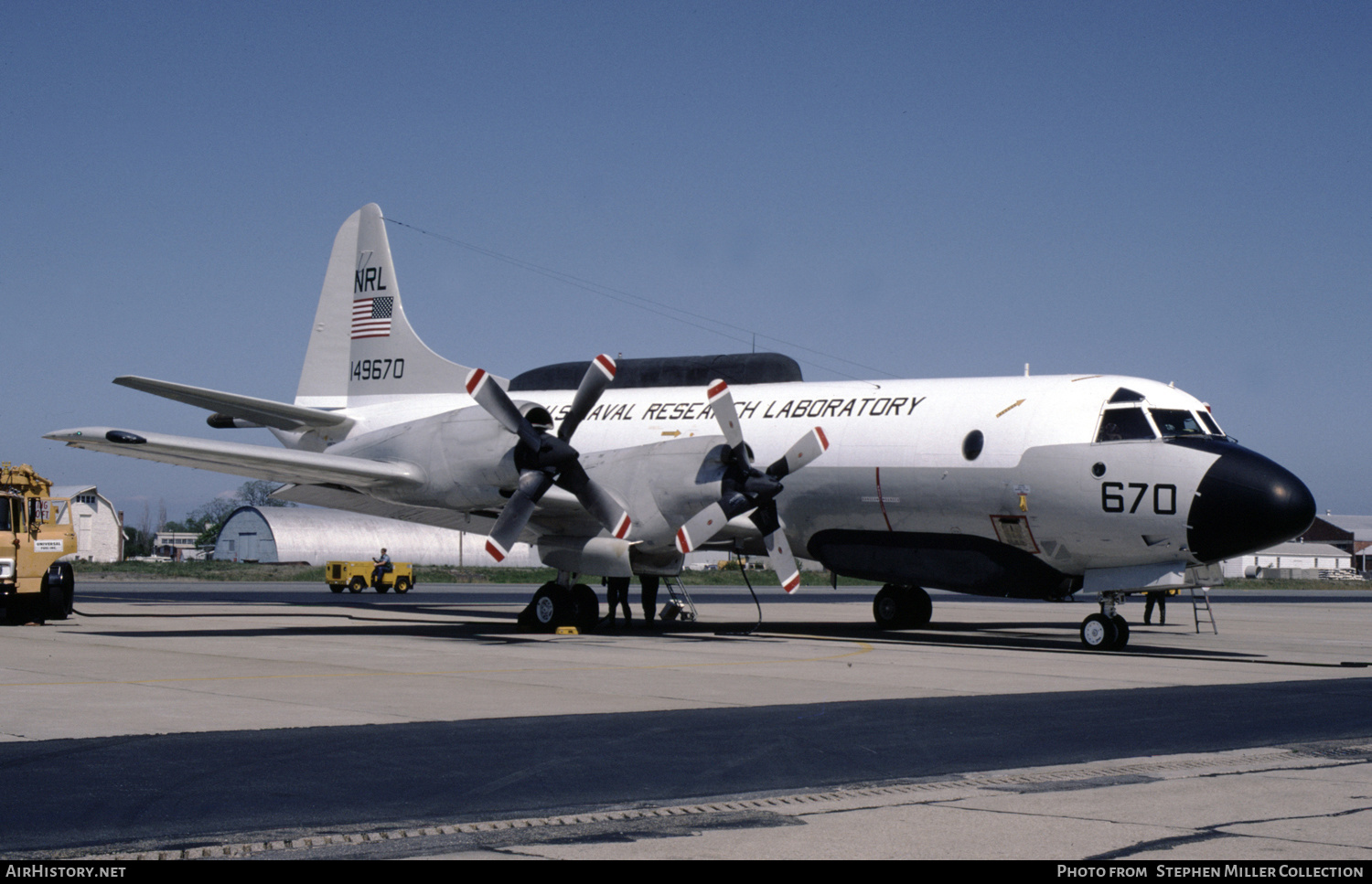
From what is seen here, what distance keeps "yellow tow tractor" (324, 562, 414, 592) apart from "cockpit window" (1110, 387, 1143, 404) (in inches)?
1315

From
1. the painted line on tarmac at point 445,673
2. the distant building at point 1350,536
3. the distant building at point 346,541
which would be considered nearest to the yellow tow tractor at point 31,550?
the painted line on tarmac at point 445,673

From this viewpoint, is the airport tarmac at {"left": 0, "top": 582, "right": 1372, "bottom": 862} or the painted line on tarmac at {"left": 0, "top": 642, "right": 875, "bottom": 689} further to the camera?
the painted line on tarmac at {"left": 0, "top": 642, "right": 875, "bottom": 689}

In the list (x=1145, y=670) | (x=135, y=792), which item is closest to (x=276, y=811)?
(x=135, y=792)

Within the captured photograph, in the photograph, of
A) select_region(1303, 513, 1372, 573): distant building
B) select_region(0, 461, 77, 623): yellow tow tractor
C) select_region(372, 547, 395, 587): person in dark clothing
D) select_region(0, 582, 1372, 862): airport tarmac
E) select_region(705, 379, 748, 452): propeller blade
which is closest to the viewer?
select_region(0, 582, 1372, 862): airport tarmac

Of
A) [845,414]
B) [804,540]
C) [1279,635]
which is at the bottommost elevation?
[1279,635]

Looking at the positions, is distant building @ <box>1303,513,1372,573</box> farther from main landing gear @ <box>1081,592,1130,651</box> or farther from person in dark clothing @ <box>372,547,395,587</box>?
main landing gear @ <box>1081,592,1130,651</box>

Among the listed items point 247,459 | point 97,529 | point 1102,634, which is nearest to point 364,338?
point 247,459

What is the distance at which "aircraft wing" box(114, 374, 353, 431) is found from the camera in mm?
21406

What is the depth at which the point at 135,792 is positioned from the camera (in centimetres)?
756

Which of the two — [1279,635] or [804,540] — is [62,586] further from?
[1279,635]

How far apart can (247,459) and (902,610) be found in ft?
43.1

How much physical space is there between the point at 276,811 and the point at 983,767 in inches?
188

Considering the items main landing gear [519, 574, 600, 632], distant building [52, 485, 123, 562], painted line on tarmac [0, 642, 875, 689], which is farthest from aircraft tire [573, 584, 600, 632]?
distant building [52, 485, 123, 562]

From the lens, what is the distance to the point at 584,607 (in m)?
23.2
